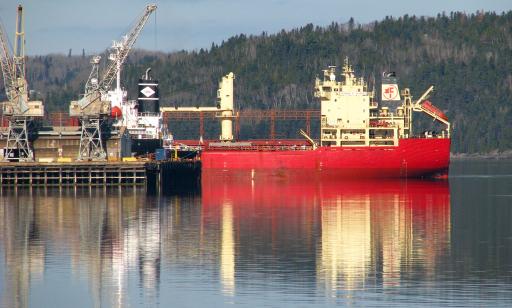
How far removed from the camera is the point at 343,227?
175 ft

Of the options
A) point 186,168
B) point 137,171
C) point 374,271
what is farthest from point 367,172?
point 374,271

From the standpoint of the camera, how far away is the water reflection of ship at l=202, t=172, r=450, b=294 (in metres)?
40.4

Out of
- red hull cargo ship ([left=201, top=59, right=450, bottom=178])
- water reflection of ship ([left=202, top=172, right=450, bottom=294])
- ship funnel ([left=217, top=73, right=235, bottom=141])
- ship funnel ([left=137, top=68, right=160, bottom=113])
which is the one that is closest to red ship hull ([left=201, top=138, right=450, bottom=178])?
red hull cargo ship ([left=201, top=59, right=450, bottom=178])

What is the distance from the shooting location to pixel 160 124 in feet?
341

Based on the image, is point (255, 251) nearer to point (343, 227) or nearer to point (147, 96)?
point (343, 227)

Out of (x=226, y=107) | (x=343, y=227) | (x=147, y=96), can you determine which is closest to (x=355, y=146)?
(x=226, y=107)

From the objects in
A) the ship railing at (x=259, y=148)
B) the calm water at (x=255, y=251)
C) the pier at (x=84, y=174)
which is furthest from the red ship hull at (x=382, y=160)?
the calm water at (x=255, y=251)

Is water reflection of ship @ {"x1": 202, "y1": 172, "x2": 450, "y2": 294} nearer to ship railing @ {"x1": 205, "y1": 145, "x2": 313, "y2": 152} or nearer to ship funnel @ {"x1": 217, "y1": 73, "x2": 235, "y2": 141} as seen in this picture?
ship railing @ {"x1": 205, "y1": 145, "x2": 313, "y2": 152}

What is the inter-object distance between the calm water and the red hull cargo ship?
70.3 feet

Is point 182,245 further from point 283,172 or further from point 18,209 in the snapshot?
point 283,172

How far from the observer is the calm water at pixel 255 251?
35.8 metres

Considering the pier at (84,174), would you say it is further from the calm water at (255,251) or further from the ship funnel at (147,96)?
the ship funnel at (147,96)

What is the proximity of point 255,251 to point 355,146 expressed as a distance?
2031 inches

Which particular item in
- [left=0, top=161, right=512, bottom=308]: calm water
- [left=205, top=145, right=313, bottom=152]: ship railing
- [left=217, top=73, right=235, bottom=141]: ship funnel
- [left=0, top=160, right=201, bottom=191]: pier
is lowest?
[left=0, top=161, right=512, bottom=308]: calm water
